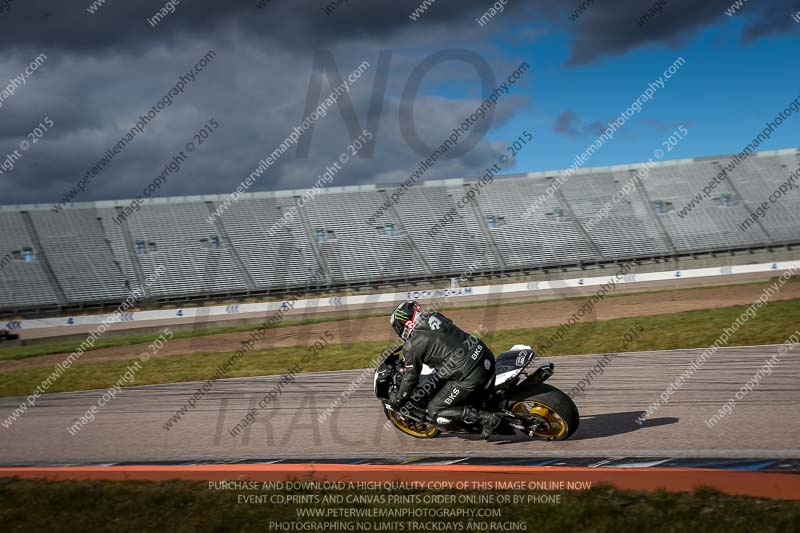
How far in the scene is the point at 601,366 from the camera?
467 inches

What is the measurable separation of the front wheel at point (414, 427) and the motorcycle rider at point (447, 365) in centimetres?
48

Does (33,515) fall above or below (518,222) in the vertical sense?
above

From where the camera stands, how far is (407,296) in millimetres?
30016

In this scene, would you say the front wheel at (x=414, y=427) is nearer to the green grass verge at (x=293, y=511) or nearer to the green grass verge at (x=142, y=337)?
the green grass verge at (x=293, y=511)

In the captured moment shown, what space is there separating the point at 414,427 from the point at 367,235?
121 ft

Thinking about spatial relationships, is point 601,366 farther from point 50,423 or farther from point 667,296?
point 667,296

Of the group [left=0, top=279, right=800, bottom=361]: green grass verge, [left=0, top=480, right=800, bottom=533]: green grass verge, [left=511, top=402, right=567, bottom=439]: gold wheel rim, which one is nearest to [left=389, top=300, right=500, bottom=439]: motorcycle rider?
[left=511, top=402, right=567, bottom=439]: gold wheel rim

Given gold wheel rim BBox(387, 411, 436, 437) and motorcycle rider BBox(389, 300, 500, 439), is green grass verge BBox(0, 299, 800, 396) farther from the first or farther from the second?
motorcycle rider BBox(389, 300, 500, 439)

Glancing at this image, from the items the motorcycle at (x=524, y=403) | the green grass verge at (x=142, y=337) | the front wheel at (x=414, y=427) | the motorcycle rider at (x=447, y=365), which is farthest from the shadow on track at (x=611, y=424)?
the green grass verge at (x=142, y=337)

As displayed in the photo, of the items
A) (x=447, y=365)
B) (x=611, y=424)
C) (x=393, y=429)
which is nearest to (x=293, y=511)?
(x=447, y=365)

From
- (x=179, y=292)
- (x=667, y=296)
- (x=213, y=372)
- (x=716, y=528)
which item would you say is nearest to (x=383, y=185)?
(x=179, y=292)

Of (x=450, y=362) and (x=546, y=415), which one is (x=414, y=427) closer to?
(x=450, y=362)

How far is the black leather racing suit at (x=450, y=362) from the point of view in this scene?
7.15 meters

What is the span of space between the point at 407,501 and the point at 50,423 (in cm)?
804
